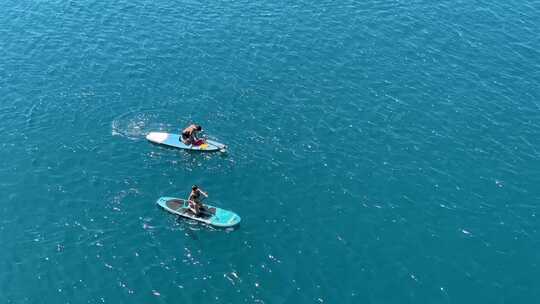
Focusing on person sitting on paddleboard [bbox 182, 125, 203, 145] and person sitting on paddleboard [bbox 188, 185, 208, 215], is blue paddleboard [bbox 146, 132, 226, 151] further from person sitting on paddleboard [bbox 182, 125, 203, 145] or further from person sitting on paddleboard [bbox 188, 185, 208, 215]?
person sitting on paddleboard [bbox 188, 185, 208, 215]

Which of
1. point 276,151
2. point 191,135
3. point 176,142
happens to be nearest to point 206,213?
point 191,135

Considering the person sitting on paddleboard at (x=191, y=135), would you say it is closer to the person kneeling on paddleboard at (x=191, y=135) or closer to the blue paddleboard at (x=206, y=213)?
the person kneeling on paddleboard at (x=191, y=135)

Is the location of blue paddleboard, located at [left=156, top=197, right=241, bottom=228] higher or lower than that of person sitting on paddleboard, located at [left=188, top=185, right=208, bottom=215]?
lower

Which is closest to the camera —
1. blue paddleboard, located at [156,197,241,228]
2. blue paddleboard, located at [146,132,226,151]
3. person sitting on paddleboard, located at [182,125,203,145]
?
blue paddleboard, located at [156,197,241,228]

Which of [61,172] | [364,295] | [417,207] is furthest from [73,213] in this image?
[417,207]

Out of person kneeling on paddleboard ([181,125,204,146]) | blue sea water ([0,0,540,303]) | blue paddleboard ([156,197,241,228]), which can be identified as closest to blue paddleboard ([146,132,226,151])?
person kneeling on paddleboard ([181,125,204,146])

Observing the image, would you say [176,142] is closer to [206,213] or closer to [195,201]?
[195,201]

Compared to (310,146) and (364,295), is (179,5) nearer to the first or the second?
(310,146)
